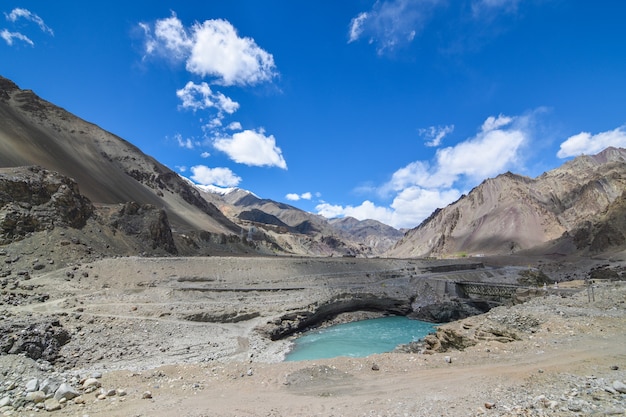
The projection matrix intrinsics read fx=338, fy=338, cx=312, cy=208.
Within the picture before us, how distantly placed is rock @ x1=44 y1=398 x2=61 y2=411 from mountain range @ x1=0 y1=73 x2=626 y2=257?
2205 cm

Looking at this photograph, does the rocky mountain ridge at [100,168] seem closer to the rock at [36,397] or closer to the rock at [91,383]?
the rock at [91,383]

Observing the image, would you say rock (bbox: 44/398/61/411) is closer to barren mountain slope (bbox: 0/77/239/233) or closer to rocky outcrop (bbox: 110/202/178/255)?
rocky outcrop (bbox: 110/202/178/255)

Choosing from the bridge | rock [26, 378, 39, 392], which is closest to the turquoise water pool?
the bridge

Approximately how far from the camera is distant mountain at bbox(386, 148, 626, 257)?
281ft

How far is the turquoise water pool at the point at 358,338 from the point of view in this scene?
20.7 meters

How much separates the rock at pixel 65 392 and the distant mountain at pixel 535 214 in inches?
3525

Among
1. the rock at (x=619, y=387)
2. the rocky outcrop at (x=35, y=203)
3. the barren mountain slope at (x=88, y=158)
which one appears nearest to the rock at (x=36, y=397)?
the rock at (x=619, y=387)

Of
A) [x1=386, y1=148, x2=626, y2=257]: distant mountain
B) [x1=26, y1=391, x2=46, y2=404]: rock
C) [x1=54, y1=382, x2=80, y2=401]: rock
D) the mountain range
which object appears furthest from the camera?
[x1=386, y1=148, x2=626, y2=257]: distant mountain

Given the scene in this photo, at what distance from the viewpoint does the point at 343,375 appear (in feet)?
34.8

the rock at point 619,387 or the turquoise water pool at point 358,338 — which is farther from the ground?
the rock at point 619,387

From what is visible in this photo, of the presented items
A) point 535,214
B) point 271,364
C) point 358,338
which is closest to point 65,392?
point 271,364

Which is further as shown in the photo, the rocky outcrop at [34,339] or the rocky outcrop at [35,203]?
the rocky outcrop at [35,203]

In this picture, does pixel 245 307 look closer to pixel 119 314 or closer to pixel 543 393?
pixel 119 314

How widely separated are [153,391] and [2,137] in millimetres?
57669
